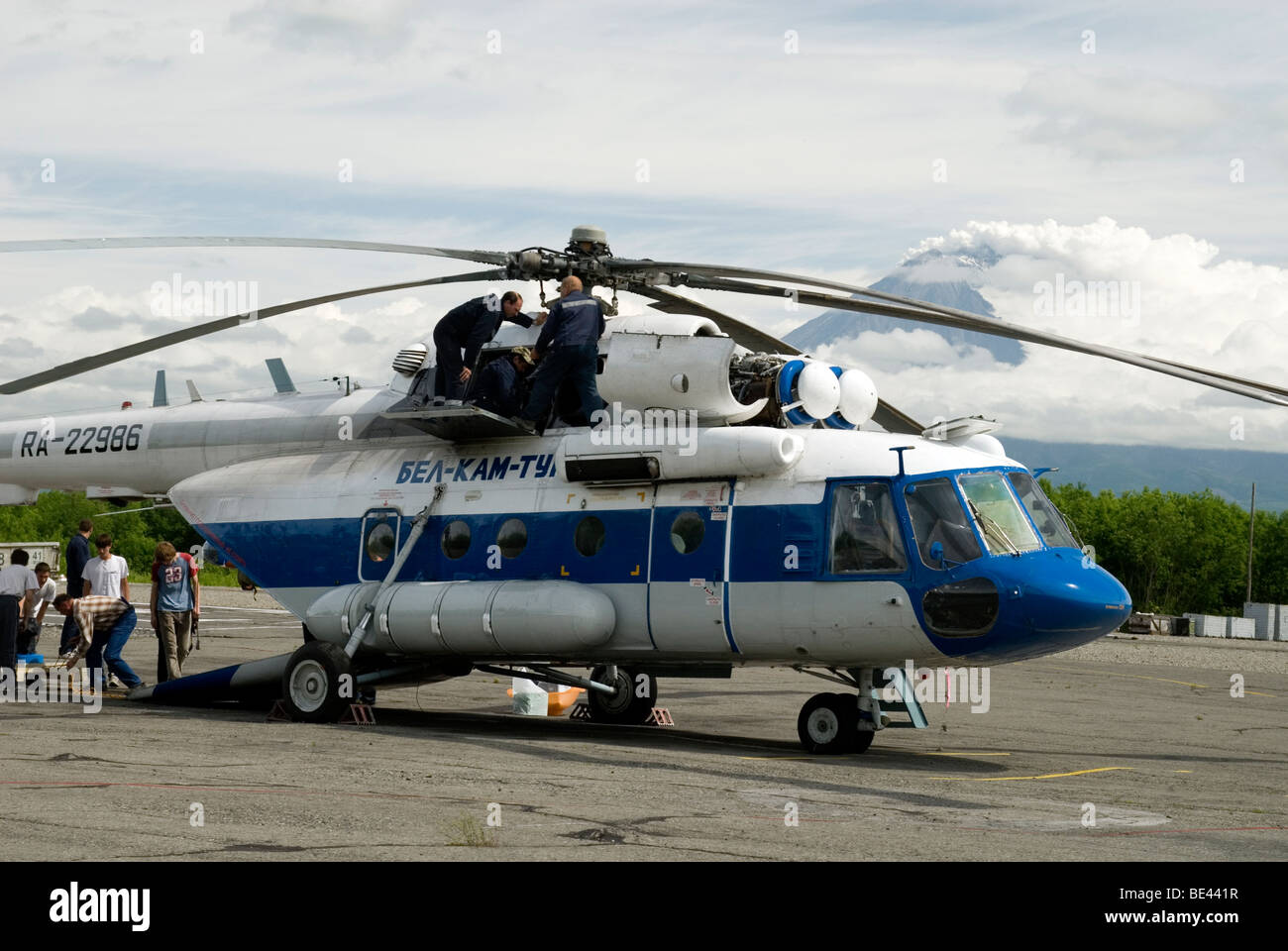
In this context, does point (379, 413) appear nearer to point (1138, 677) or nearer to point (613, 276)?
point (613, 276)

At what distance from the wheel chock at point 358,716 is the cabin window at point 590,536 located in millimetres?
3037

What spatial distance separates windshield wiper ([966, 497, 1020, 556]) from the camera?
1309 centimetres

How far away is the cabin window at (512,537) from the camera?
15.2 metres

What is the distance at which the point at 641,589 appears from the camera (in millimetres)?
14352

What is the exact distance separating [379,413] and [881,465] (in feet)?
20.5

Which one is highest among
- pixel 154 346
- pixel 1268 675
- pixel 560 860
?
pixel 154 346

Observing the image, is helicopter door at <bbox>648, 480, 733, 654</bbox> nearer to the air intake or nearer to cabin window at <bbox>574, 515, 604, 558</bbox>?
cabin window at <bbox>574, 515, 604, 558</bbox>

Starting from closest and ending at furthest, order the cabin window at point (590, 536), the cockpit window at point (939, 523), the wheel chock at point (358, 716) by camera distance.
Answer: the cockpit window at point (939, 523)
the cabin window at point (590, 536)
the wheel chock at point (358, 716)

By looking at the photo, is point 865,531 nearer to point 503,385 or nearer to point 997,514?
point 997,514

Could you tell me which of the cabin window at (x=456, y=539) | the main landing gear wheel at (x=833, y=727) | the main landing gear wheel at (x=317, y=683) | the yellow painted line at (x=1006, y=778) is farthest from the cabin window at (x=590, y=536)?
the yellow painted line at (x=1006, y=778)

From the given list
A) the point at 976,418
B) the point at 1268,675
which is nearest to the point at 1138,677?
the point at 1268,675

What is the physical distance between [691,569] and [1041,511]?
351cm

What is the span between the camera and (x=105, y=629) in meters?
17.7

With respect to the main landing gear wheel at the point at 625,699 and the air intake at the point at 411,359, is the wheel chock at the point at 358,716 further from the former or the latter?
the air intake at the point at 411,359
